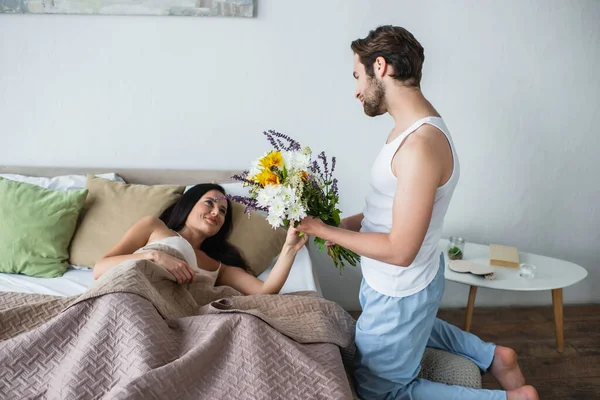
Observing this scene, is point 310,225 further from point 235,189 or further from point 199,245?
point 235,189

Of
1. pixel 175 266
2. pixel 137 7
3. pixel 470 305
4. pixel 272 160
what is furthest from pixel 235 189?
pixel 470 305

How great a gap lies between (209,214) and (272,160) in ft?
2.88

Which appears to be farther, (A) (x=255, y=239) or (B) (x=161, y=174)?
(B) (x=161, y=174)

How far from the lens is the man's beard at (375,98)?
1.58 m

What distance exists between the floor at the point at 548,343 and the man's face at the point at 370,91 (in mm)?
1552

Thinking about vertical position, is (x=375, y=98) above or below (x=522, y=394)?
above

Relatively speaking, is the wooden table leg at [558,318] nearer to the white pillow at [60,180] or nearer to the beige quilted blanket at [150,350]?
the beige quilted blanket at [150,350]

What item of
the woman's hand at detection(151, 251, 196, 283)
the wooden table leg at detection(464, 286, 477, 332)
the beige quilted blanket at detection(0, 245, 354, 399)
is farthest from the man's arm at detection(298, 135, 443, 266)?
the wooden table leg at detection(464, 286, 477, 332)

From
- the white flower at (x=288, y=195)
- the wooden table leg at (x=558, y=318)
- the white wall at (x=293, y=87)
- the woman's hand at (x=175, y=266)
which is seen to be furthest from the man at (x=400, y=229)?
the white wall at (x=293, y=87)

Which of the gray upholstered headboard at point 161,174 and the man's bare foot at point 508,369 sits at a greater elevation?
the gray upholstered headboard at point 161,174

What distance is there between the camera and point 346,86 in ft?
9.45

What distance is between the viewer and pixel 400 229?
1459mm

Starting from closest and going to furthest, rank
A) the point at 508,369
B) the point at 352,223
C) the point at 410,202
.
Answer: the point at 410,202
the point at 508,369
the point at 352,223

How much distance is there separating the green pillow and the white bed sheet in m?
0.04
